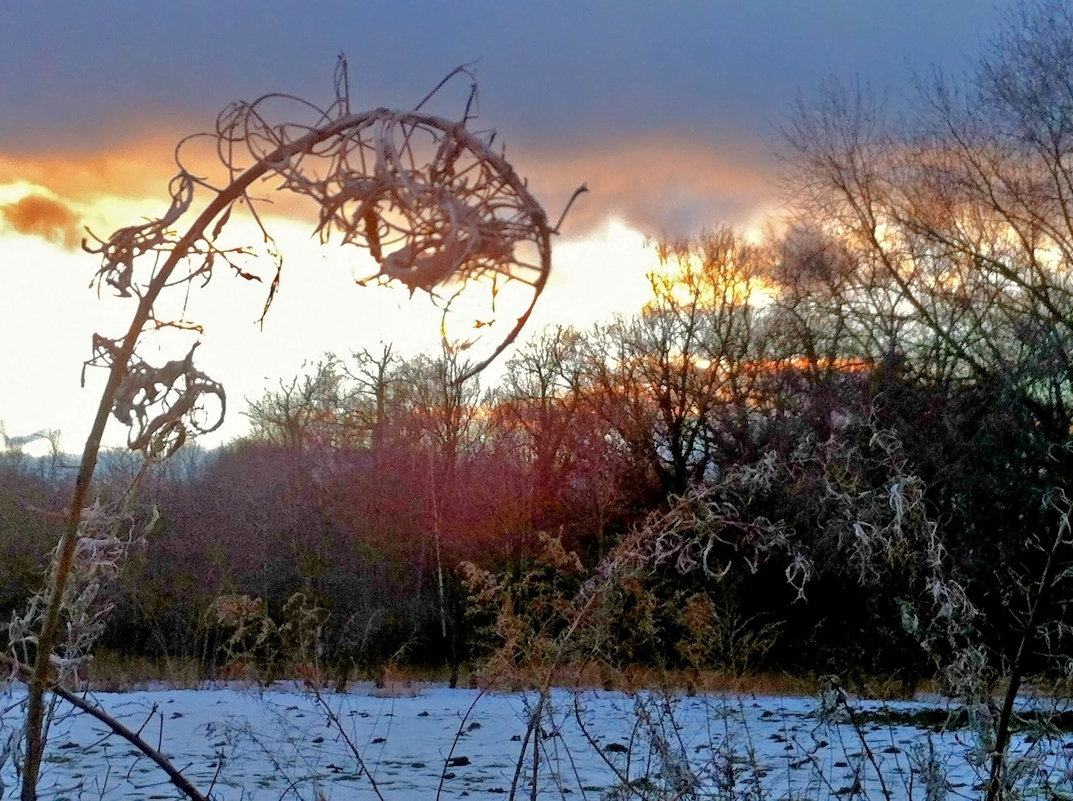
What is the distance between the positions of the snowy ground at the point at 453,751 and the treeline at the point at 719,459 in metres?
2.80

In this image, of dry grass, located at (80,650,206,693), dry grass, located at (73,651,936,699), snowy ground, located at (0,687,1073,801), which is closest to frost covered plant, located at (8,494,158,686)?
snowy ground, located at (0,687,1073,801)

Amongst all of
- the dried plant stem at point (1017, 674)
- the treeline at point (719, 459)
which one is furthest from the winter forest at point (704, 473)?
the dried plant stem at point (1017, 674)

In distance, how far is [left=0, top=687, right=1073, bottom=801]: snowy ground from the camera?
5.87m

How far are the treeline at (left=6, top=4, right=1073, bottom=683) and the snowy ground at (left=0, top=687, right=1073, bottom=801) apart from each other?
2796 millimetres

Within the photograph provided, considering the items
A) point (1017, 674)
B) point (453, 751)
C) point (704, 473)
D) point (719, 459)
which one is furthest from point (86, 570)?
point (719, 459)

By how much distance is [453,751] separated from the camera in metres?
6.56

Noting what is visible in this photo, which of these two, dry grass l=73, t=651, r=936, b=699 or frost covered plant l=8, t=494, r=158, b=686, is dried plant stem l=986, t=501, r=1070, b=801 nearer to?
frost covered plant l=8, t=494, r=158, b=686

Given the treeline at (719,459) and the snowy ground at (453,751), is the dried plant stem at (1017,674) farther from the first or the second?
the treeline at (719,459)

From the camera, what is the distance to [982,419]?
16.7 metres

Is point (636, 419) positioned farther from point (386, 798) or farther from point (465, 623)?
point (386, 798)

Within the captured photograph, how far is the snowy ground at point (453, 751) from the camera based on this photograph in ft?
19.3

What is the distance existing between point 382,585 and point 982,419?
10.2 metres

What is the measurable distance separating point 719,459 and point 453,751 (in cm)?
1395

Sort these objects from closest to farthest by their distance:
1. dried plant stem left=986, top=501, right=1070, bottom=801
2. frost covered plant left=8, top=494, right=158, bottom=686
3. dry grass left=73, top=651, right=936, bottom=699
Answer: frost covered plant left=8, top=494, right=158, bottom=686 < dried plant stem left=986, top=501, right=1070, bottom=801 < dry grass left=73, top=651, right=936, bottom=699
